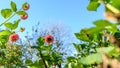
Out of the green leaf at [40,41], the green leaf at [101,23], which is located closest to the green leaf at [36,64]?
the green leaf at [40,41]

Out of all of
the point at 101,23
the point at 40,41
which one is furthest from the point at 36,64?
the point at 101,23

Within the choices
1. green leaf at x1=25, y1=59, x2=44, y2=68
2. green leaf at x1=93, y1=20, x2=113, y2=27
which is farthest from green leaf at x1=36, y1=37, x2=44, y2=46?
green leaf at x1=93, y1=20, x2=113, y2=27

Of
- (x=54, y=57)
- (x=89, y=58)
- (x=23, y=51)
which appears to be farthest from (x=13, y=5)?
(x=23, y=51)

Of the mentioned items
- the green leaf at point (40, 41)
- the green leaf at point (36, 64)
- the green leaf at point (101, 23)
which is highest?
the green leaf at point (101, 23)

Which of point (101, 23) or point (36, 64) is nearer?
point (101, 23)

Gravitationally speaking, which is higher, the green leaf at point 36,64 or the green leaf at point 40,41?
the green leaf at point 40,41

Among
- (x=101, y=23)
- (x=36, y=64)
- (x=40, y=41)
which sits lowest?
(x=36, y=64)

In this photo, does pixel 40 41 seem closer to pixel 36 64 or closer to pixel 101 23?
pixel 36 64

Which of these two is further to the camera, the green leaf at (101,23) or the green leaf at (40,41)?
the green leaf at (40,41)

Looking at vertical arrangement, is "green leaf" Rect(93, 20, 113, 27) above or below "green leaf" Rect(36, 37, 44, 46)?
above

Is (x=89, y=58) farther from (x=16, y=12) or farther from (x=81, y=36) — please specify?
(x=16, y=12)

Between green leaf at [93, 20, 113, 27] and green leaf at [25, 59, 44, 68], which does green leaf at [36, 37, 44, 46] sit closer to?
green leaf at [25, 59, 44, 68]

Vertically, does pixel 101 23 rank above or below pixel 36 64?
above

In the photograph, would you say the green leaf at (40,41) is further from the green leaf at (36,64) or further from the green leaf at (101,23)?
the green leaf at (101,23)
